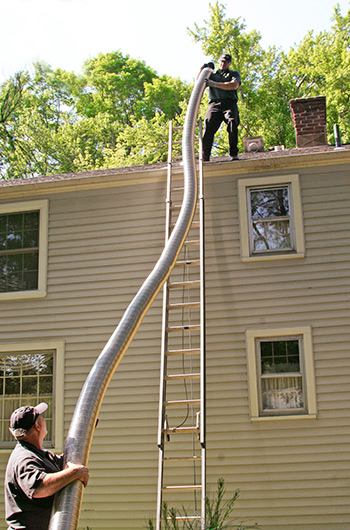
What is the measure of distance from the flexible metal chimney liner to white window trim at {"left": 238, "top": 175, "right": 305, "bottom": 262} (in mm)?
1472

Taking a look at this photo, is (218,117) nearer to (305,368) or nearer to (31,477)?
(305,368)

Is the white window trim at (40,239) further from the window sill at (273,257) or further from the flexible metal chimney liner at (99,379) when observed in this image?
the window sill at (273,257)

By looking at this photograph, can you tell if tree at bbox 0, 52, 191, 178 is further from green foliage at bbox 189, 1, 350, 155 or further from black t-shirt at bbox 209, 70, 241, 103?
black t-shirt at bbox 209, 70, 241, 103

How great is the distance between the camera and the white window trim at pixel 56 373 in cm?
945

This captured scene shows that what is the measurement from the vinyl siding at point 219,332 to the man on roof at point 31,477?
552 centimetres

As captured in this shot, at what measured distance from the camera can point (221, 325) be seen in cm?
942

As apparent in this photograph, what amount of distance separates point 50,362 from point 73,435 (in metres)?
6.21

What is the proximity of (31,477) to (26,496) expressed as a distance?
15cm

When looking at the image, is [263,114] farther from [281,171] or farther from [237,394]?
[237,394]

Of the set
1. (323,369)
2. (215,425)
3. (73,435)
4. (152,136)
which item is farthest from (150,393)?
(152,136)

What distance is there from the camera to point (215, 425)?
29.6ft

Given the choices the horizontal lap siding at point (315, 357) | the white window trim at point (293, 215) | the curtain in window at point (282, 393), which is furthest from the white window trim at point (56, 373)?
the white window trim at point (293, 215)

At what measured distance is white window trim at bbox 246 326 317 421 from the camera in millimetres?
8875

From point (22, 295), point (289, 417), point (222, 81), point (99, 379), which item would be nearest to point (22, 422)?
point (99, 379)
